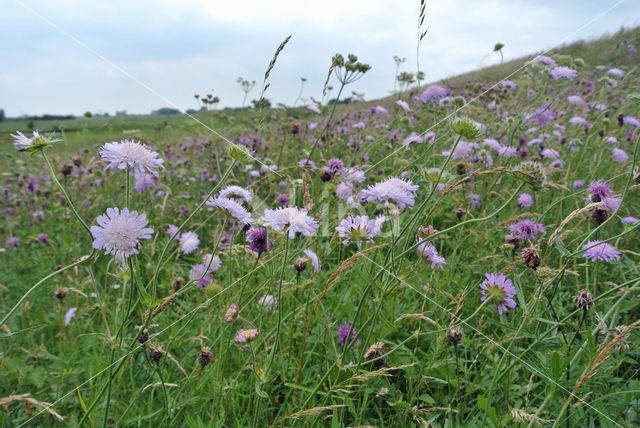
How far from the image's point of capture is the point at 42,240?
2.95 meters

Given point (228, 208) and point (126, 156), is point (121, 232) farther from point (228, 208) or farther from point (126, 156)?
point (228, 208)

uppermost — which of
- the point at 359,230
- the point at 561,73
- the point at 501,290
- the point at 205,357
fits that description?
the point at 561,73

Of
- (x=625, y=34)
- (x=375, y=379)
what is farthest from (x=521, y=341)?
(x=625, y=34)

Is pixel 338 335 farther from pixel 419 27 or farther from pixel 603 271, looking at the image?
pixel 603 271

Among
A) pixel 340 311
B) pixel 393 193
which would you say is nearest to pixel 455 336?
pixel 393 193

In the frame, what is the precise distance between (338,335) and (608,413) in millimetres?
980

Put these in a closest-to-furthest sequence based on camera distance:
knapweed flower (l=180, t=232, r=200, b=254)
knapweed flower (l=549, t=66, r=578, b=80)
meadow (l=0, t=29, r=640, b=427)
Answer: meadow (l=0, t=29, r=640, b=427) < knapweed flower (l=180, t=232, r=200, b=254) < knapweed flower (l=549, t=66, r=578, b=80)

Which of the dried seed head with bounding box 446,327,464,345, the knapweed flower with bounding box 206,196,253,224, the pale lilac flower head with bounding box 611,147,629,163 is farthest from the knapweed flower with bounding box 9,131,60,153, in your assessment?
the pale lilac flower head with bounding box 611,147,629,163

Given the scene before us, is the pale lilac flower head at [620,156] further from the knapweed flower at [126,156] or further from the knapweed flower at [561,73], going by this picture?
the knapweed flower at [126,156]

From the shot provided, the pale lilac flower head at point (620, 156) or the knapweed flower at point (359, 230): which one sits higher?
the knapweed flower at point (359, 230)

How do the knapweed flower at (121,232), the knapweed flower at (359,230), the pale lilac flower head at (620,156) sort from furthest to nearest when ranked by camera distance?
1. the pale lilac flower head at (620,156)
2. the knapweed flower at (359,230)
3. the knapweed flower at (121,232)

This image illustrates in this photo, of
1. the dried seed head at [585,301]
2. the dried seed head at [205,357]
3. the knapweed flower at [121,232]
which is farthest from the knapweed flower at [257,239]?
the dried seed head at [585,301]

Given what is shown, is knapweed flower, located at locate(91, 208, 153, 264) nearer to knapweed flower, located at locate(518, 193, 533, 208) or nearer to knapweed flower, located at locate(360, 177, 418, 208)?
knapweed flower, located at locate(360, 177, 418, 208)

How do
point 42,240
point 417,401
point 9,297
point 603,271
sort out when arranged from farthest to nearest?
point 42,240
point 9,297
point 603,271
point 417,401
